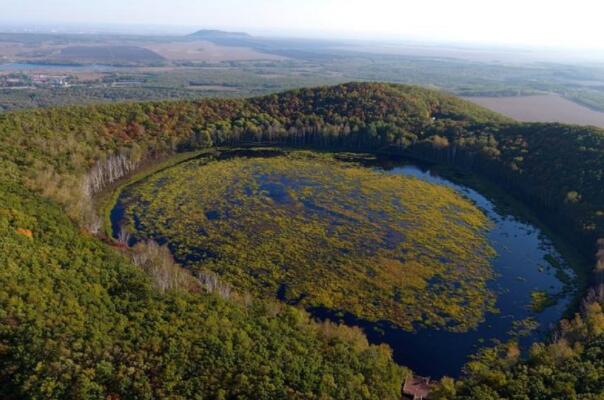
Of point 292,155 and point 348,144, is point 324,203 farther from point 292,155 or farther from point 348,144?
point 348,144

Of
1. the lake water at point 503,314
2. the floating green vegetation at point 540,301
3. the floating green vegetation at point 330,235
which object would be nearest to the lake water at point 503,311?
the lake water at point 503,314

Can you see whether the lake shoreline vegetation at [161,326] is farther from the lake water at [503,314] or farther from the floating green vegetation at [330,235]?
the floating green vegetation at [330,235]

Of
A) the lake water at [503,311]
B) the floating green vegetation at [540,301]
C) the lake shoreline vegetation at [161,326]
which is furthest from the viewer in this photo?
the floating green vegetation at [540,301]

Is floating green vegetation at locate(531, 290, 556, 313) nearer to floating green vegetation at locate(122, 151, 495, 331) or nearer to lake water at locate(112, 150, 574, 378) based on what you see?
lake water at locate(112, 150, 574, 378)

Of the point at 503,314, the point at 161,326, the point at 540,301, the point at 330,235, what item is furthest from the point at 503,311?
the point at 161,326

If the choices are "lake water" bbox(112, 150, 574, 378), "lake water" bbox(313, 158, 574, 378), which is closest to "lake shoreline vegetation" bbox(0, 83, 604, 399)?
"lake water" bbox(313, 158, 574, 378)

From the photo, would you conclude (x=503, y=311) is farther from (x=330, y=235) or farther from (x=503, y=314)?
(x=330, y=235)
